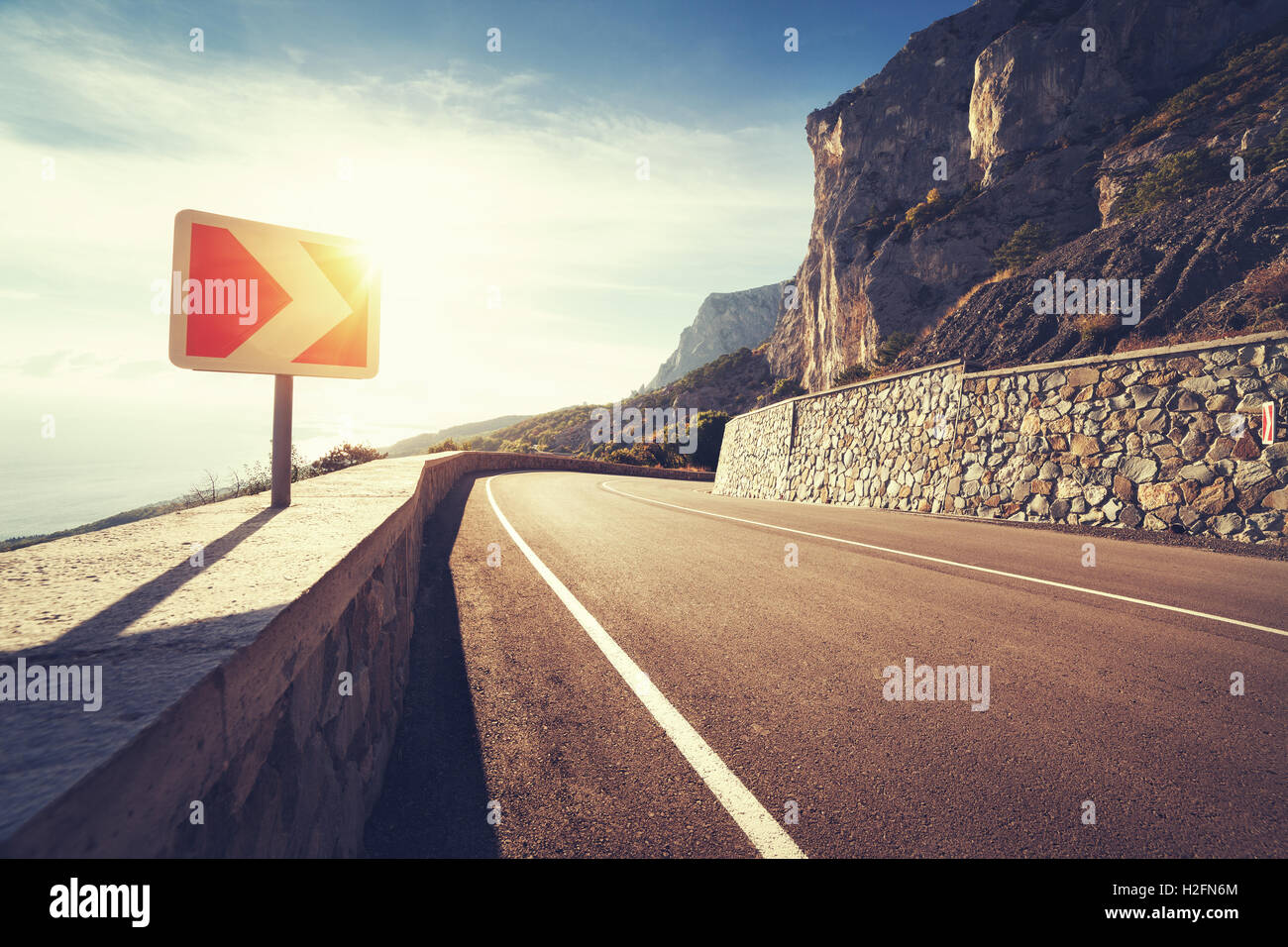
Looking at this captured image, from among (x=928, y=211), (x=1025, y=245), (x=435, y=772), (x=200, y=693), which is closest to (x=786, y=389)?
(x=928, y=211)

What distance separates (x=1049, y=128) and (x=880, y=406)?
35.4 m

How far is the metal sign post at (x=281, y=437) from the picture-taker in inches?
164

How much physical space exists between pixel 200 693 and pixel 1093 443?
503 inches

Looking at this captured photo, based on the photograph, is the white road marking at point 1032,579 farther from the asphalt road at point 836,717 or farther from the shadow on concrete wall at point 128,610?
the shadow on concrete wall at point 128,610

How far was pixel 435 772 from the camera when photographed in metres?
2.68

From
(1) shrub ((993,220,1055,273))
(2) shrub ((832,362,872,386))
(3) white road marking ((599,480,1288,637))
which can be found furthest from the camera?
(2) shrub ((832,362,872,386))

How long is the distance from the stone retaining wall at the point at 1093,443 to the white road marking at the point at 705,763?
9652 millimetres

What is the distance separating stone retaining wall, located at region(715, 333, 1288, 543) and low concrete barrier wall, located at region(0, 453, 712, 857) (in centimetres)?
1128

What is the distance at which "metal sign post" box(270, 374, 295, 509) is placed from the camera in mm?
4160

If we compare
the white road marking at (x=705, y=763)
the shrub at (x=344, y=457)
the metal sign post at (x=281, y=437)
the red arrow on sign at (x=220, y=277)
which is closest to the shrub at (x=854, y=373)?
the shrub at (x=344, y=457)

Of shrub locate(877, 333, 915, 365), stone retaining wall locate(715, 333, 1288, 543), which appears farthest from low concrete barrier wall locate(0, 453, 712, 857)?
shrub locate(877, 333, 915, 365)

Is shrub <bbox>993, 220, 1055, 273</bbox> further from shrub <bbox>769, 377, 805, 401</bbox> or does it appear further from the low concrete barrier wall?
the low concrete barrier wall
